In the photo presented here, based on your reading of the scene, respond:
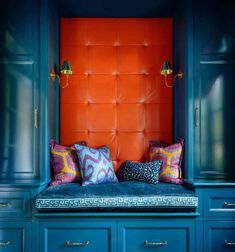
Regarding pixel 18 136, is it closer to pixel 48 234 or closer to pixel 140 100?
pixel 48 234

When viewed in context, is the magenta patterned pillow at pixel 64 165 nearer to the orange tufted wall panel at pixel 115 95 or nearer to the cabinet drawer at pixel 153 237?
the orange tufted wall panel at pixel 115 95

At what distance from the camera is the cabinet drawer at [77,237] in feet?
7.86

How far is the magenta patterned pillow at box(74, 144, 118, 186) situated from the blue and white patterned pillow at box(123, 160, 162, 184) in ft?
0.58

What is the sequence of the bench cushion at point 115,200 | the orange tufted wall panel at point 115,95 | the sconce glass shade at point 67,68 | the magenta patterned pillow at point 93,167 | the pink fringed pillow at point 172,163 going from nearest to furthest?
the bench cushion at point 115,200, the magenta patterned pillow at point 93,167, the pink fringed pillow at point 172,163, the sconce glass shade at point 67,68, the orange tufted wall panel at point 115,95

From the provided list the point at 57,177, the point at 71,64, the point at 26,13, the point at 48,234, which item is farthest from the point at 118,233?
the point at 26,13

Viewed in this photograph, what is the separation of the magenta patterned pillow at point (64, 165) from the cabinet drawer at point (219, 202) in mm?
1154

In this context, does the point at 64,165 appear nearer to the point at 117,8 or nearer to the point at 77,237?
the point at 77,237

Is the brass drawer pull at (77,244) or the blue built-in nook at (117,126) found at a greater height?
the blue built-in nook at (117,126)

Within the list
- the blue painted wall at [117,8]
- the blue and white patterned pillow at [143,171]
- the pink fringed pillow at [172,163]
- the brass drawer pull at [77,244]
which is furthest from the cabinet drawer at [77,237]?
the blue painted wall at [117,8]

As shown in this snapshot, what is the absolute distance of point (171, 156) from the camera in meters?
2.82

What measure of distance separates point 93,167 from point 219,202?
1.10m

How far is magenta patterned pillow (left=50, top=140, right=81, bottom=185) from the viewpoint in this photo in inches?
109

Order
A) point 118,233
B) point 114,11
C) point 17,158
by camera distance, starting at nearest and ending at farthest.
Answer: point 118,233, point 17,158, point 114,11

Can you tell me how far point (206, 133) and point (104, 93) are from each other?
3.63 feet
